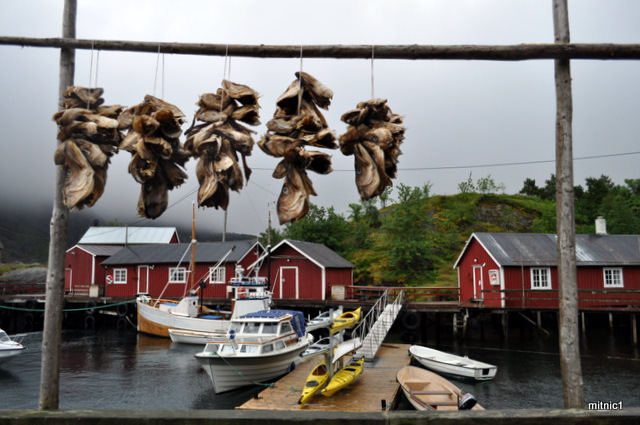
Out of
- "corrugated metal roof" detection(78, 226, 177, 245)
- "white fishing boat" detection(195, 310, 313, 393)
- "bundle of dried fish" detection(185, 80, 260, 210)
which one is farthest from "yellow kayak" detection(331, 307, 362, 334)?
"corrugated metal roof" detection(78, 226, 177, 245)

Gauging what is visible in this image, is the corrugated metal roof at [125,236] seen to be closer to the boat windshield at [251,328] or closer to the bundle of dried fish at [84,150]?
the boat windshield at [251,328]

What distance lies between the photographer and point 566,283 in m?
3.72

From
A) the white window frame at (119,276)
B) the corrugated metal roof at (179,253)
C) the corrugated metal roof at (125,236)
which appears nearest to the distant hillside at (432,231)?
the corrugated metal roof at (179,253)

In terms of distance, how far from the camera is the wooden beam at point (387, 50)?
3727mm

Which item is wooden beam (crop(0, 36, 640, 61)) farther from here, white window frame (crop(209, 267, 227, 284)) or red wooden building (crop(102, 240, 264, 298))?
white window frame (crop(209, 267, 227, 284))

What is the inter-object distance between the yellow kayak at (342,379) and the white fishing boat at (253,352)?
395 centimetres

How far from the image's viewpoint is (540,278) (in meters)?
27.3

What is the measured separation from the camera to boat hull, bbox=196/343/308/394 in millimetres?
15859

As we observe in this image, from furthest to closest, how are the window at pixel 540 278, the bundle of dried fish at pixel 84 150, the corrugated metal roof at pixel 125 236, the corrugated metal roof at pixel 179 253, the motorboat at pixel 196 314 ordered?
the corrugated metal roof at pixel 125 236 < the corrugated metal roof at pixel 179 253 < the motorboat at pixel 196 314 < the window at pixel 540 278 < the bundle of dried fish at pixel 84 150

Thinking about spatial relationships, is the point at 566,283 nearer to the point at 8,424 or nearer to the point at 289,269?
the point at 8,424

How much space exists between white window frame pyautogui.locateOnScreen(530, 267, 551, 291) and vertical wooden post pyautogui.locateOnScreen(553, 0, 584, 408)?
25.9 m

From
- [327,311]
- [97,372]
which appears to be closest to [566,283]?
[97,372]

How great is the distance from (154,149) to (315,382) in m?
10.0

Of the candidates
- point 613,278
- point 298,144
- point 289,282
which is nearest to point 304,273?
point 289,282
